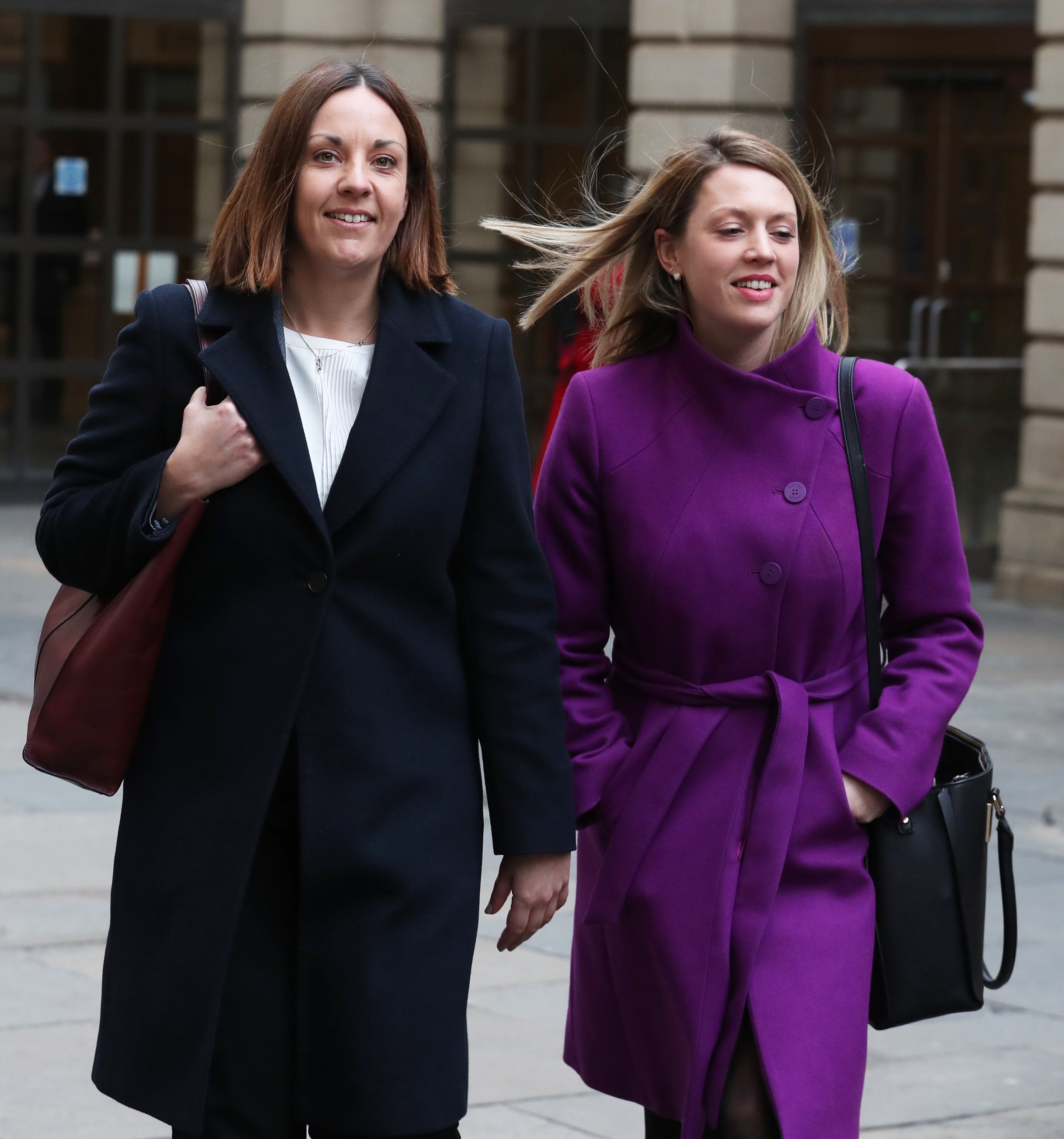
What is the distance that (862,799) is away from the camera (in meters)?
3.44

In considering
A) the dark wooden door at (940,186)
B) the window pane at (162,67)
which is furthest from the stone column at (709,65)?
the window pane at (162,67)

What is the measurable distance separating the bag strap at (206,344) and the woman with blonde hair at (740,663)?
2.09 feet

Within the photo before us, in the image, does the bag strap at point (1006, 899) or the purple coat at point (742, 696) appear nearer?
the purple coat at point (742, 696)

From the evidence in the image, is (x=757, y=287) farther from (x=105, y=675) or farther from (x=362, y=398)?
(x=105, y=675)

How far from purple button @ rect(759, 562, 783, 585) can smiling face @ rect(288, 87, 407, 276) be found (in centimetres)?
75

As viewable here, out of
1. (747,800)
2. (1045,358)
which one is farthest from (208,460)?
(1045,358)

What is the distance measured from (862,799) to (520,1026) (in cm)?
196

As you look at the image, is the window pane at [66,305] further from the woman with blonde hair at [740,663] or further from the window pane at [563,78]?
the woman with blonde hair at [740,663]

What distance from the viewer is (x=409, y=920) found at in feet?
10.6

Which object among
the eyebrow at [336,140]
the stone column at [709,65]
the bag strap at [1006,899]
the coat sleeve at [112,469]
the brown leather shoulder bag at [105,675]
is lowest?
the bag strap at [1006,899]

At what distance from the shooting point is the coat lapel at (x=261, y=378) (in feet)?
10.2

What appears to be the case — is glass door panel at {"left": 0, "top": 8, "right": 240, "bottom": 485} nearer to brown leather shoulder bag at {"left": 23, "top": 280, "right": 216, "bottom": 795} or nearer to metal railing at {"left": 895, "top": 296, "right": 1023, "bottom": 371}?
metal railing at {"left": 895, "top": 296, "right": 1023, "bottom": 371}

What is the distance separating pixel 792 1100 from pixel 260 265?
1.42 m

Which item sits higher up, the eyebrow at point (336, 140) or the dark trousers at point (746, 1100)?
the eyebrow at point (336, 140)
